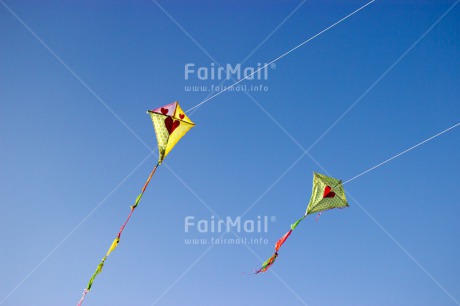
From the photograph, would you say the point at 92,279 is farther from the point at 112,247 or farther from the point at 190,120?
the point at 190,120

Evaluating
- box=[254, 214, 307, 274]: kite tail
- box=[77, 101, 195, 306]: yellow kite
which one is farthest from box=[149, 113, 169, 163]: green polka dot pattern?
box=[254, 214, 307, 274]: kite tail

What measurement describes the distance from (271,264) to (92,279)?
4851 millimetres

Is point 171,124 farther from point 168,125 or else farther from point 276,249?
point 276,249

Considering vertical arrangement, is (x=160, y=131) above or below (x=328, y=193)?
above

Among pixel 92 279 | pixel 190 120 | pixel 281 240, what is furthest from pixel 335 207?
pixel 92 279

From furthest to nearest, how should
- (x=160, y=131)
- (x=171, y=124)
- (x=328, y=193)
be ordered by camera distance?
(x=328, y=193)
(x=160, y=131)
(x=171, y=124)

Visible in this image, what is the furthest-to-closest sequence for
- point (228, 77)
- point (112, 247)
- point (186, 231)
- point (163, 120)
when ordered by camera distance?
point (186, 231), point (228, 77), point (163, 120), point (112, 247)

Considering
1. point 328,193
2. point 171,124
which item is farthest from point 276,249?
point 171,124

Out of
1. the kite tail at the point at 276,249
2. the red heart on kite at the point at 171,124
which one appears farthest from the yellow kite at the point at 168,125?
the kite tail at the point at 276,249

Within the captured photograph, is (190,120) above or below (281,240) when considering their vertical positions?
above

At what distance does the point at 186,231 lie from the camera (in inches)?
731

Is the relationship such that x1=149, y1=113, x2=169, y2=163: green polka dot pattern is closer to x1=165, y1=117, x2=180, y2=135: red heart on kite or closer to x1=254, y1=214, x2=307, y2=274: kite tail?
x1=165, y1=117, x2=180, y2=135: red heart on kite

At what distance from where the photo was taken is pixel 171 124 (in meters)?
12.8

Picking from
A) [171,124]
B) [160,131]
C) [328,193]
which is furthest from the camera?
[328,193]
